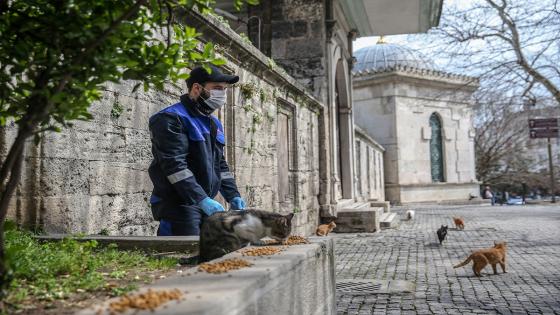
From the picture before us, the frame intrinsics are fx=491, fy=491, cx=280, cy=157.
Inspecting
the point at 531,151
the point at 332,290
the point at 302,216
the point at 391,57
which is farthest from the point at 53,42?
the point at 531,151

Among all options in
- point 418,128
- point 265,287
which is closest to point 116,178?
point 265,287

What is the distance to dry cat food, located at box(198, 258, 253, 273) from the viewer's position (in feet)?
7.71

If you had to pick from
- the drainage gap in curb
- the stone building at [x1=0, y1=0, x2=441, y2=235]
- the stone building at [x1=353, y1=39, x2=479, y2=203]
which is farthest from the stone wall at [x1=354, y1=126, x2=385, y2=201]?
the drainage gap in curb

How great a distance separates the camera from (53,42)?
207cm

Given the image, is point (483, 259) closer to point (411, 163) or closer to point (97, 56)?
point (97, 56)

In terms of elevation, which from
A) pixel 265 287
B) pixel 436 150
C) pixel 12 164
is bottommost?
pixel 265 287

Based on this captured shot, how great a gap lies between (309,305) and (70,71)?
5.88ft

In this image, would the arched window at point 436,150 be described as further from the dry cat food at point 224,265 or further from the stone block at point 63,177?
the dry cat food at point 224,265

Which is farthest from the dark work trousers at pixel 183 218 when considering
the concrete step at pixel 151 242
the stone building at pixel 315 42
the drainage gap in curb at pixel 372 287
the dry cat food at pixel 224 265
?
the stone building at pixel 315 42

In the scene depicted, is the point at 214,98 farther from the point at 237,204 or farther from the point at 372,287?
the point at 372,287

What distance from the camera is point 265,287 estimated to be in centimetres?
219

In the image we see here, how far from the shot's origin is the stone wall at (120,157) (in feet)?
13.2

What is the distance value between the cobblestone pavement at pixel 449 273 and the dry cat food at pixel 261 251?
1.97m

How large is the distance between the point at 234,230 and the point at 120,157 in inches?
90.4
